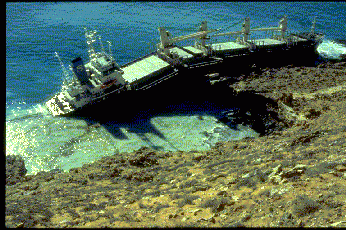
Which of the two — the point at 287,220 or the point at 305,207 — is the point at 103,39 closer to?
the point at 305,207

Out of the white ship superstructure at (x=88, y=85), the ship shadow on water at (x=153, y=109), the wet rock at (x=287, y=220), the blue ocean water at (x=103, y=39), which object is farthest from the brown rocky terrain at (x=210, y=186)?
the white ship superstructure at (x=88, y=85)

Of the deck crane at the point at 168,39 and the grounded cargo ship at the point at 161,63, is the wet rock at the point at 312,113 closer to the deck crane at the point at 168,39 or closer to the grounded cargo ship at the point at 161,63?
the grounded cargo ship at the point at 161,63

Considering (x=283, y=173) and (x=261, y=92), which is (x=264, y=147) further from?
(x=261, y=92)

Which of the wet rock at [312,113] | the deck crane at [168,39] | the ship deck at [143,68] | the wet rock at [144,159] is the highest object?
the deck crane at [168,39]

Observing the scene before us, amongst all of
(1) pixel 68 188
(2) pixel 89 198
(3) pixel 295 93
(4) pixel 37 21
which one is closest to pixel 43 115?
(1) pixel 68 188

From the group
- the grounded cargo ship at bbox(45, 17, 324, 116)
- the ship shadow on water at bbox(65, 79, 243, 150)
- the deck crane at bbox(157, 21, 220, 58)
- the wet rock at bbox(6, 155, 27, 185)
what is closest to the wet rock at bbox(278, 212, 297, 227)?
the ship shadow on water at bbox(65, 79, 243, 150)

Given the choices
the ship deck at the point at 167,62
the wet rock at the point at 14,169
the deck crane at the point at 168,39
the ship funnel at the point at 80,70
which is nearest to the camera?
the wet rock at the point at 14,169

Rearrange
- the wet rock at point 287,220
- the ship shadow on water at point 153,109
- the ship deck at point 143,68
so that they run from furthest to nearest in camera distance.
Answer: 1. the ship deck at point 143,68
2. the ship shadow on water at point 153,109
3. the wet rock at point 287,220
